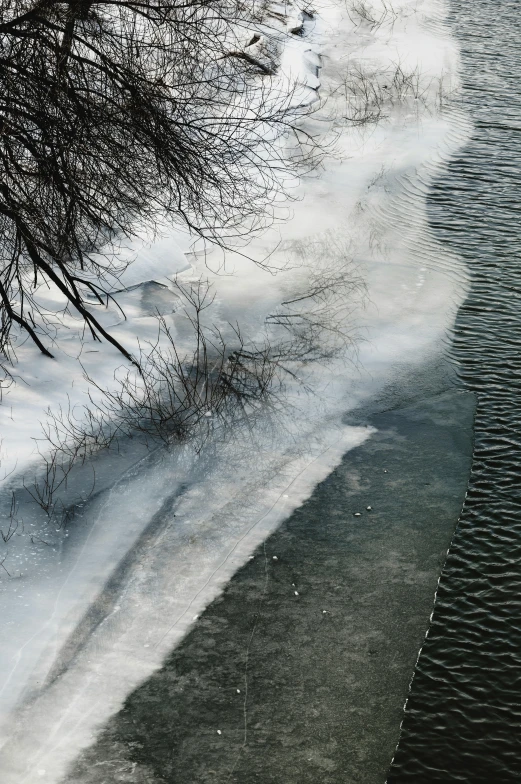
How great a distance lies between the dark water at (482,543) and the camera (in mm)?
4863

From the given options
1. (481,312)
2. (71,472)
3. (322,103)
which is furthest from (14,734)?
(322,103)

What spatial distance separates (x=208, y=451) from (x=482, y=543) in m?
2.34

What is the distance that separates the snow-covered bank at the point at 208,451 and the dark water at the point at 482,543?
0.40 metres

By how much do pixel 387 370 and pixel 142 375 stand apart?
228cm

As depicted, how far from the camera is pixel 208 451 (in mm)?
7383

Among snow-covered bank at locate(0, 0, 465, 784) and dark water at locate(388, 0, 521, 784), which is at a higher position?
snow-covered bank at locate(0, 0, 465, 784)

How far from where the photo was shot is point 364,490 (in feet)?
22.7

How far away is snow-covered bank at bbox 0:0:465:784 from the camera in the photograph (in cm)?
534

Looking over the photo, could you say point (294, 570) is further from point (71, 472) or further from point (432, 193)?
point (432, 193)

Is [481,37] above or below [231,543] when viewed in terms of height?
above

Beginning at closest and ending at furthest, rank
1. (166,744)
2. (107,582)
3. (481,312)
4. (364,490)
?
(166,744) < (107,582) < (364,490) < (481,312)

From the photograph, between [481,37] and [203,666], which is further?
[481,37]

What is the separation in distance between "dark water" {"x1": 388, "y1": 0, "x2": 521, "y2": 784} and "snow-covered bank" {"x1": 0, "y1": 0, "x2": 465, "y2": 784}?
40 cm

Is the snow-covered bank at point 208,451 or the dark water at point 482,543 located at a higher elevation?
the snow-covered bank at point 208,451
